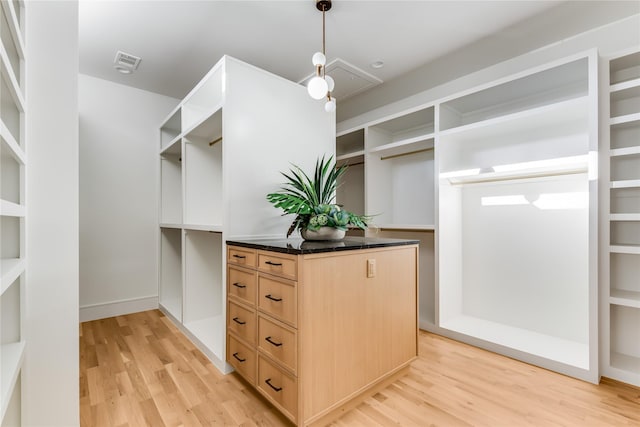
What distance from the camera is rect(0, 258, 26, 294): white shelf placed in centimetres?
69

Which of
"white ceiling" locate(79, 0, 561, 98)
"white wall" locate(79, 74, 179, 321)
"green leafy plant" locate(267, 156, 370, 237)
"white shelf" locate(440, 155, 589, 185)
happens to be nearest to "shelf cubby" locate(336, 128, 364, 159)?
"white ceiling" locate(79, 0, 561, 98)

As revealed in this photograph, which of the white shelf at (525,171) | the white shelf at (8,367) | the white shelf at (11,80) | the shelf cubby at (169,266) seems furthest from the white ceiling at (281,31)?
the white shelf at (8,367)

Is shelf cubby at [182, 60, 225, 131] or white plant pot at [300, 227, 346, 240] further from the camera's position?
shelf cubby at [182, 60, 225, 131]

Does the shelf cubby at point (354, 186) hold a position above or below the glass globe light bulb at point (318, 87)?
below

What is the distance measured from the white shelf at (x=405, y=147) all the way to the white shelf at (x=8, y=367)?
2.90 m

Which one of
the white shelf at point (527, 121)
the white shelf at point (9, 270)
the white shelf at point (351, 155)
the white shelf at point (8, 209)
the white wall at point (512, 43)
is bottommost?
the white shelf at point (9, 270)

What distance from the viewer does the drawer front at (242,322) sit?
175cm

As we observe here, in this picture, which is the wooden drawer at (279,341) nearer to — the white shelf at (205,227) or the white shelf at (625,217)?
the white shelf at (205,227)

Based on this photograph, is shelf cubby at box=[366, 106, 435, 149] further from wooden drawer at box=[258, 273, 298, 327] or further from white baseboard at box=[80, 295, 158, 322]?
white baseboard at box=[80, 295, 158, 322]

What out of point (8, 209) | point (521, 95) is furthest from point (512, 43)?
point (8, 209)

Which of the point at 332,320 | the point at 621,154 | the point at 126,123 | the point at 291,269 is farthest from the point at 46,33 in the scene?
the point at 621,154

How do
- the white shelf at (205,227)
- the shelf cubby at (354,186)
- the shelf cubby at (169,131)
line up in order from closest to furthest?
the white shelf at (205,227) → the shelf cubby at (169,131) → the shelf cubby at (354,186)

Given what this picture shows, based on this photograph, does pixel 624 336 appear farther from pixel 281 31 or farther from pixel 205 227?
pixel 281 31

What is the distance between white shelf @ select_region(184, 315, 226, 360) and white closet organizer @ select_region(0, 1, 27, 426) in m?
1.18
